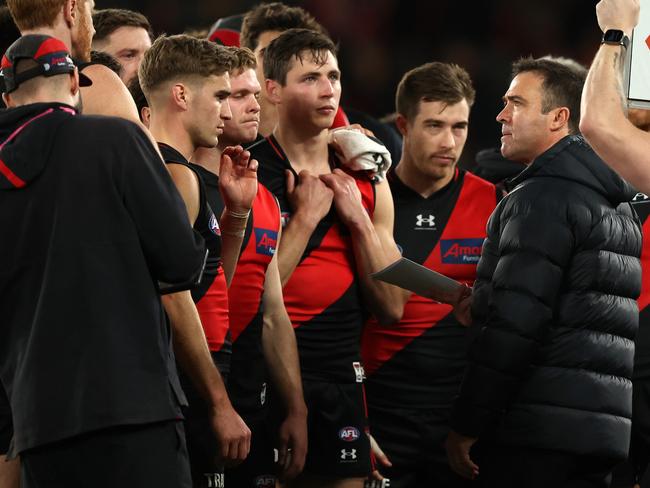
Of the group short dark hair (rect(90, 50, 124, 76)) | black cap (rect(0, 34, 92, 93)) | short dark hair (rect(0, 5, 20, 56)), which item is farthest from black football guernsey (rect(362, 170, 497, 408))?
black cap (rect(0, 34, 92, 93))

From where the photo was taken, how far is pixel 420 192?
4949mm

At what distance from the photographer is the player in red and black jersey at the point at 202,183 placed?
3.47m

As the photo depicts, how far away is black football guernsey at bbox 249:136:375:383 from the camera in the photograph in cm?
439

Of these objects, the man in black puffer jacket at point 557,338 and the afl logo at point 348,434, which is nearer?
the man in black puffer jacket at point 557,338

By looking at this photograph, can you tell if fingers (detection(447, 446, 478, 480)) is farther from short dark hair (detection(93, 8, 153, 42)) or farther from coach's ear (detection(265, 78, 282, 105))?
short dark hair (detection(93, 8, 153, 42))

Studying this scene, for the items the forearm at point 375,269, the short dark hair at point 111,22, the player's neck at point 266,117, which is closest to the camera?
the forearm at point 375,269

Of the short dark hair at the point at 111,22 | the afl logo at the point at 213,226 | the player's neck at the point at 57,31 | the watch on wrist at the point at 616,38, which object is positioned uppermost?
the short dark hair at the point at 111,22

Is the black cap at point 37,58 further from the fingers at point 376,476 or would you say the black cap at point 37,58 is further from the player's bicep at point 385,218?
the fingers at point 376,476

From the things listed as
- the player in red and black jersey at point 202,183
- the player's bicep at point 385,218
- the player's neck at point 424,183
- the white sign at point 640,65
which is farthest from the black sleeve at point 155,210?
the player's neck at point 424,183

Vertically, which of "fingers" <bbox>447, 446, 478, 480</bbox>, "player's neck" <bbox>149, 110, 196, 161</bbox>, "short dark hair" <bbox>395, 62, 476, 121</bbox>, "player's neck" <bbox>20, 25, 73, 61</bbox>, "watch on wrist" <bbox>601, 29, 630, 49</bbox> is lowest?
"fingers" <bbox>447, 446, 478, 480</bbox>

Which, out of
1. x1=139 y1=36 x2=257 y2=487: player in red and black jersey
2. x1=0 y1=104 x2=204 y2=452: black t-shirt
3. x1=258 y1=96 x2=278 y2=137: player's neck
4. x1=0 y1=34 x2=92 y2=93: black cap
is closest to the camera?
x1=0 y1=104 x2=204 y2=452: black t-shirt

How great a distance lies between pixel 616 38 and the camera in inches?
115

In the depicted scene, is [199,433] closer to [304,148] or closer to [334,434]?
[334,434]

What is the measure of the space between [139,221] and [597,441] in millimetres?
1792
